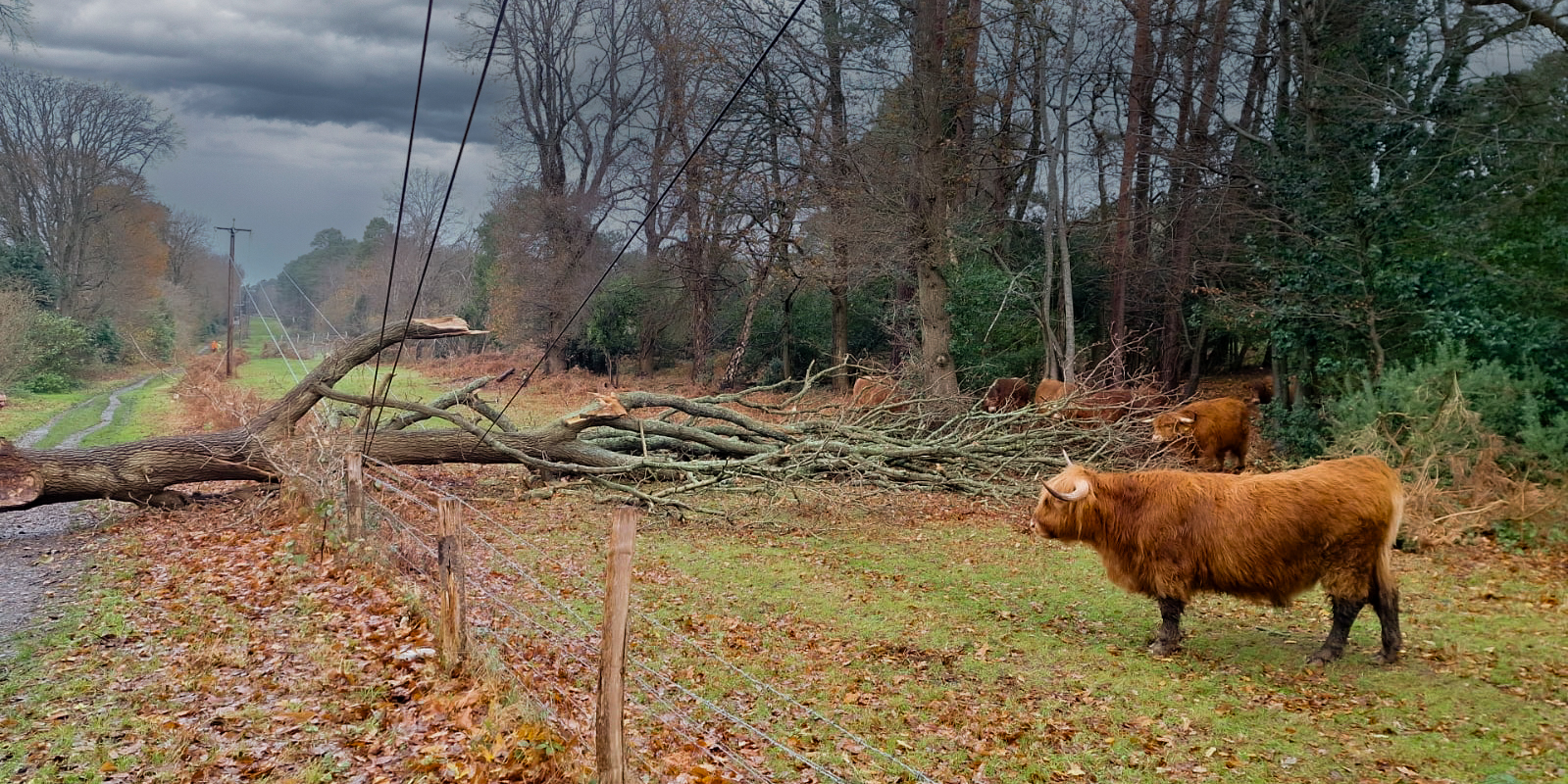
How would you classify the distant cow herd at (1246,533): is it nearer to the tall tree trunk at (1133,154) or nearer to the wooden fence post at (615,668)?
the wooden fence post at (615,668)

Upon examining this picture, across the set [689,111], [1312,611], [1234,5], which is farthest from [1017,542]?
[689,111]

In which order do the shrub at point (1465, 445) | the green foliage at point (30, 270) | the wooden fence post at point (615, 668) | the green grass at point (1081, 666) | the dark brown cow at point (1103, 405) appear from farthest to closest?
the green foliage at point (30, 270)
the dark brown cow at point (1103, 405)
the shrub at point (1465, 445)
the green grass at point (1081, 666)
the wooden fence post at point (615, 668)

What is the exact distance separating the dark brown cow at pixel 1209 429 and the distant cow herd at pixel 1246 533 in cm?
798

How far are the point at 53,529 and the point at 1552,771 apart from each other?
14.4 metres

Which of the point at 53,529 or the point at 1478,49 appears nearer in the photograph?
the point at 53,529

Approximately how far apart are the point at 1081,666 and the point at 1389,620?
7.50 ft

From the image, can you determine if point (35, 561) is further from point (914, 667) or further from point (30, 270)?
point (30, 270)

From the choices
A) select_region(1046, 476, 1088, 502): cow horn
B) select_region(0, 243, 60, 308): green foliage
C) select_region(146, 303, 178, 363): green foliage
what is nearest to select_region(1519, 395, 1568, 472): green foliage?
select_region(1046, 476, 1088, 502): cow horn

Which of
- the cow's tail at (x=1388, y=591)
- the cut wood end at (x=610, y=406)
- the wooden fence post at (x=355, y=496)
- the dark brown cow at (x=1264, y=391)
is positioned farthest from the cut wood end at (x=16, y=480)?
the dark brown cow at (x=1264, y=391)

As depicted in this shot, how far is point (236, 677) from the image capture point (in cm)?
589

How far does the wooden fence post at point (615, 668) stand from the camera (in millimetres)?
4008

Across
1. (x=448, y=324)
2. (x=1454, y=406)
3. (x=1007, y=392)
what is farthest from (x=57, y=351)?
(x=1454, y=406)

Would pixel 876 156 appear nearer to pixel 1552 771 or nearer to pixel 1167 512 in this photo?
pixel 1167 512

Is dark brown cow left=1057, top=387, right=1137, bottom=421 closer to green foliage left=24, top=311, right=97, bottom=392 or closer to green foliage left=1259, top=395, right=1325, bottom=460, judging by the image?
green foliage left=1259, top=395, right=1325, bottom=460
